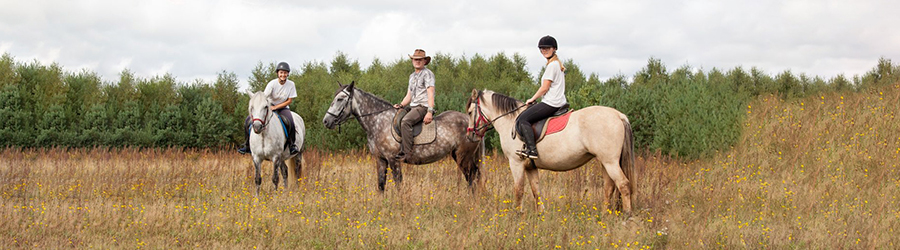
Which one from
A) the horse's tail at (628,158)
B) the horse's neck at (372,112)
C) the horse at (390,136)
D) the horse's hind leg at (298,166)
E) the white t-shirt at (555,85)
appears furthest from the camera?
the horse's hind leg at (298,166)

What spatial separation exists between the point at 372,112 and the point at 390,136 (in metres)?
0.58

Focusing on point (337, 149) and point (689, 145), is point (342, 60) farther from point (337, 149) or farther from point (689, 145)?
point (689, 145)

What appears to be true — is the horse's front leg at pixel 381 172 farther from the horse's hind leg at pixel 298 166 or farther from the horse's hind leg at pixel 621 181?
the horse's hind leg at pixel 621 181

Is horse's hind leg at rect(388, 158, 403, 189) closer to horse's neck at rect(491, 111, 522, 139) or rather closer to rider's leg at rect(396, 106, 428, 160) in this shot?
rider's leg at rect(396, 106, 428, 160)

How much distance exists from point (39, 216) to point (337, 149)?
38.4ft

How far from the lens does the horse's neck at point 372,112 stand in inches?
448

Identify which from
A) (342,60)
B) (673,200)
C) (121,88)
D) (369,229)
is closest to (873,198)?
(673,200)

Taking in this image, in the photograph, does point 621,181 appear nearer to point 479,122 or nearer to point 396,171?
point 479,122

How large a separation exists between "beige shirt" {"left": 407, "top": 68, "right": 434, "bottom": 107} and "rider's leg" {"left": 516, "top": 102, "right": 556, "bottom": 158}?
88.7 inches

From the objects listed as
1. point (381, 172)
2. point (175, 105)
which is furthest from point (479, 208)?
point (175, 105)

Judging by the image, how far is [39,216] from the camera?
374 inches

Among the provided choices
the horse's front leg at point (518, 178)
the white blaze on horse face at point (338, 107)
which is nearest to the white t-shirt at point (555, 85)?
the horse's front leg at point (518, 178)

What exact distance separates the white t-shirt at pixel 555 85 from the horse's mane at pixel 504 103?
634 mm

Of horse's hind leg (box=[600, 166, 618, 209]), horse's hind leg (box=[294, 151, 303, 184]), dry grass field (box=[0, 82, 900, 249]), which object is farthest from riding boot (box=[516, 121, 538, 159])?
horse's hind leg (box=[294, 151, 303, 184])
